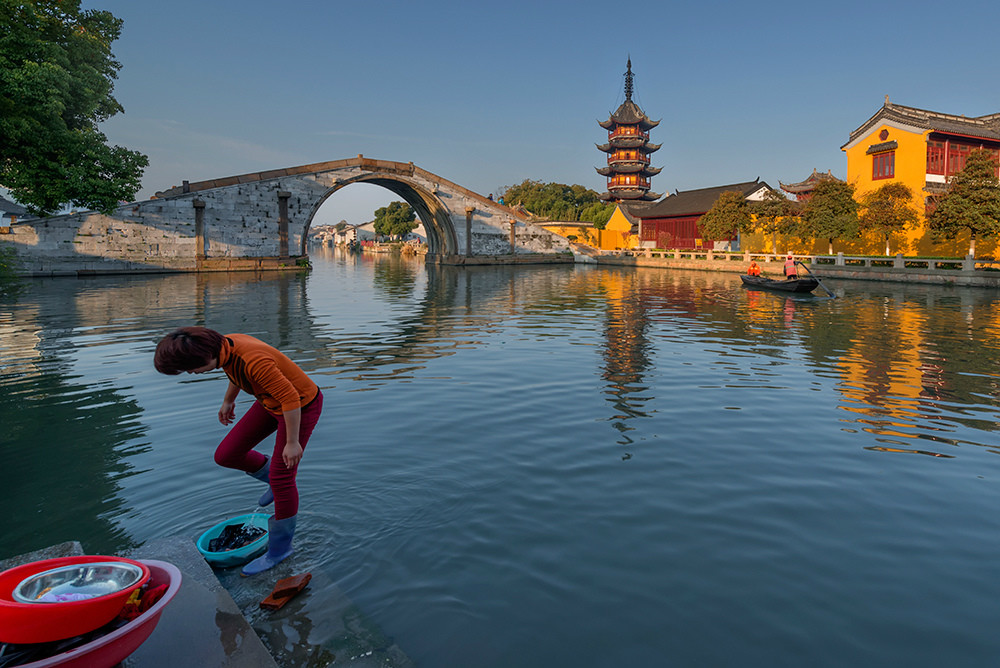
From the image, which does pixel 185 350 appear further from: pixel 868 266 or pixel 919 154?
pixel 919 154

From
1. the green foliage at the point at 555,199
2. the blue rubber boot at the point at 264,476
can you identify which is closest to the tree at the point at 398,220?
the green foliage at the point at 555,199

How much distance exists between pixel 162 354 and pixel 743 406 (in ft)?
21.2

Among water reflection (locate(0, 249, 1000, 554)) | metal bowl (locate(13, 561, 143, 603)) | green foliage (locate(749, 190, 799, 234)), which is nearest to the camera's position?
metal bowl (locate(13, 561, 143, 603))

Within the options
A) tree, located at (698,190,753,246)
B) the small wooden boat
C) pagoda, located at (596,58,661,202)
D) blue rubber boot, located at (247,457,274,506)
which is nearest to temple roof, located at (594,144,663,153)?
pagoda, located at (596,58,661,202)

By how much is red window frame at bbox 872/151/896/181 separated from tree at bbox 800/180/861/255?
112 inches

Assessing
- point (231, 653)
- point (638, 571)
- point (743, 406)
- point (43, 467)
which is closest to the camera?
point (231, 653)

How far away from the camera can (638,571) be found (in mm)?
3701

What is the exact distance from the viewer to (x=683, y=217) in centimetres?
5259

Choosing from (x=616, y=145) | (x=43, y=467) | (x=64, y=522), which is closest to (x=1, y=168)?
(x=43, y=467)

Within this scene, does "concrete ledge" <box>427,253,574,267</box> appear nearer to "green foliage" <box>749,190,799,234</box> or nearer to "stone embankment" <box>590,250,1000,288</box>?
"stone embankment" <box>590,250,1000,288</box>

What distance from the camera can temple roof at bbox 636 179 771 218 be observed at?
48625 millimetres

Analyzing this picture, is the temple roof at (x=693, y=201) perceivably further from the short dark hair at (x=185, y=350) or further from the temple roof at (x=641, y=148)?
the short dark hair at (x=185, y=350)

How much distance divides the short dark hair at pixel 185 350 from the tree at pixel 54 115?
1490 cm

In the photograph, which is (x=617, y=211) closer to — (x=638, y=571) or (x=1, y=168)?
(x=1, y=168)
